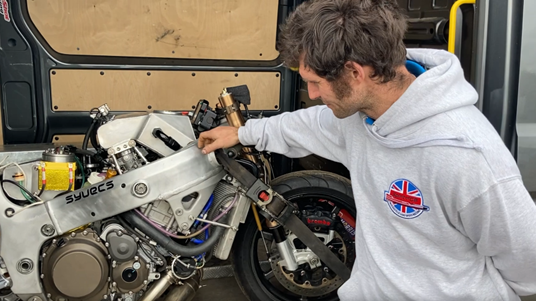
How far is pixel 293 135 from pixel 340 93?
577 millimetres

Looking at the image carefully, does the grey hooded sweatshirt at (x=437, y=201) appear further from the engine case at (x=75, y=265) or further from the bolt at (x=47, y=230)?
the bolt at (x=47, y=230)

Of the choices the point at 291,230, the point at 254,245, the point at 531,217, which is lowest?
the point at 254,245

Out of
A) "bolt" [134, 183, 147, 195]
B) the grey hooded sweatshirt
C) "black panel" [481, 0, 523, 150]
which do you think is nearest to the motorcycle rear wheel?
"bolt" [134, 183, 147, 195]

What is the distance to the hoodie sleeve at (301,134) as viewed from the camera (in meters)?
2.05

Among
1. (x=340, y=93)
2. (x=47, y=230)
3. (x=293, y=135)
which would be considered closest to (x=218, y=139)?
(x=293, y=135)

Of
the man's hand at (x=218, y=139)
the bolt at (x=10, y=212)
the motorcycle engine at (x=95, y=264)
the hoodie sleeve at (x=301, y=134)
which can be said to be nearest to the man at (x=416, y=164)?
the hoodie sleeve at (x=301, y=134)

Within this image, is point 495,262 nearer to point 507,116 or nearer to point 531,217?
point 531,217

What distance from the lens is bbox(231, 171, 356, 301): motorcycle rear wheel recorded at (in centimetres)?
270

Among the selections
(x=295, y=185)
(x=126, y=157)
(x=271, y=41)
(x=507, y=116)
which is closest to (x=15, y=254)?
(x=126, y=157)

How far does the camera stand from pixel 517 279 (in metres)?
1.62

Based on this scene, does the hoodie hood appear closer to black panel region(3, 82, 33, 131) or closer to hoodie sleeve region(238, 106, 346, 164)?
hoodie sleeve region(238, 106, 346, 164)

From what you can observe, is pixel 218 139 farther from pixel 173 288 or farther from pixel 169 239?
pixel 173 288

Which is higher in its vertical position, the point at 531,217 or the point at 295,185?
the point at 531,217

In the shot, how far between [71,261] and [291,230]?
3.69 ft
